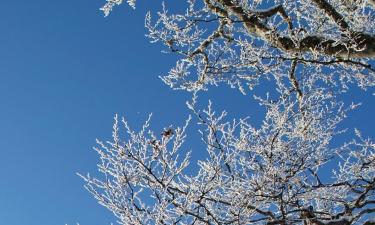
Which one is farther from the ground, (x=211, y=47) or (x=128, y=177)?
(x=211, y=47)

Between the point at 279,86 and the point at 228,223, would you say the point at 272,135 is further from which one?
the point at 279,86

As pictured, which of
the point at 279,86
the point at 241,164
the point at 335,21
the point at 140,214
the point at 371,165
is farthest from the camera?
the point at 279,86

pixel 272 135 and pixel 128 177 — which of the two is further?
pixel 272 135

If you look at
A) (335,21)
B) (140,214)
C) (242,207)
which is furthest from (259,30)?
(140,214)

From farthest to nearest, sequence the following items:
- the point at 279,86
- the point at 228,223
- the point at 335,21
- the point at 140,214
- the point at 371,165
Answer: the point at 279,86, the point at 335,21, the point at 371,165, the point at 228,223, the point at 140,214

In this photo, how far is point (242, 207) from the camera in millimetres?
5324

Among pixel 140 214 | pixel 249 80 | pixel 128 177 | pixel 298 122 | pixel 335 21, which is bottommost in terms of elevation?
pixel 140 214

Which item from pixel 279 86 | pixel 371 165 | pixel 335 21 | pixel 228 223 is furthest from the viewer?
pixel 279 86

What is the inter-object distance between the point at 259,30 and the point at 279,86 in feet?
4.94

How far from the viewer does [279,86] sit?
8.63m

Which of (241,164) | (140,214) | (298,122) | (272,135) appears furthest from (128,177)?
(298,122)

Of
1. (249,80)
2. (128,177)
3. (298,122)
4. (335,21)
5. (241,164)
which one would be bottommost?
(128,177)

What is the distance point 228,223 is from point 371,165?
2.41 m

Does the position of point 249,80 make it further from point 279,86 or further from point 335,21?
point 335,21
